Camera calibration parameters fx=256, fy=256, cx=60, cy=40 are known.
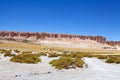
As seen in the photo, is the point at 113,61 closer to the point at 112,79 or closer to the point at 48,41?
the point at 112,79

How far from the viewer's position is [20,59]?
24578 millimetres

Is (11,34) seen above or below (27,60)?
above

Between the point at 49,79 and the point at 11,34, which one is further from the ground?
the point at 11,34

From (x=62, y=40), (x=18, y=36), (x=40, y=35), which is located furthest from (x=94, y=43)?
(x=18, y=36)

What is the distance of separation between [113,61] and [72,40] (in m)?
165

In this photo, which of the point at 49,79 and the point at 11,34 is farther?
the point at 11,34

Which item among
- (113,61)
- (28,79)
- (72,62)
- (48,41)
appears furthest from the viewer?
(48,41)

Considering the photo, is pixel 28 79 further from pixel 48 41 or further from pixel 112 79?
pixel 48 41

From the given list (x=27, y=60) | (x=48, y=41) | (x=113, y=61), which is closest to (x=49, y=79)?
(x=27, y=60)

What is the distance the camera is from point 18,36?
19550cm

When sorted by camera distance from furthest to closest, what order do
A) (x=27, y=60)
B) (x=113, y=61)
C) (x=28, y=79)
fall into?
(x=113, y=61) → (x=27, y=60) → (x=28, y=79)

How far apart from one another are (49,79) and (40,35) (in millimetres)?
182141

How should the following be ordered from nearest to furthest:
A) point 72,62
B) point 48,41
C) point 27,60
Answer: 1. point 72,62
2. point 27,60
3. point 48,41

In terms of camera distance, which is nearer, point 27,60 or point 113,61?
point 27,60
